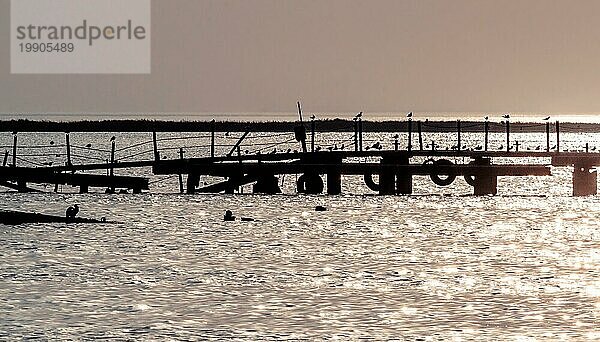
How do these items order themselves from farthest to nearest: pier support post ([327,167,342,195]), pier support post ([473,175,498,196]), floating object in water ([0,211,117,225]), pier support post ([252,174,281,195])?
pier support post ([252,174,281,195]) < pier support post ([473,175,498,196]) < pier support post ([327,167,342,195]) < floating object in water ([0,211,117,225])

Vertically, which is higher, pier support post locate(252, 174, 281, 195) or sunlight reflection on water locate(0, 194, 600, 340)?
pier support post locate(252, 174, 281, 195)

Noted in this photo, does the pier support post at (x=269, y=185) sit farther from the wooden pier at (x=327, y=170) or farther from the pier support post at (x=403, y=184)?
the pier support post at (x=403, y=184)

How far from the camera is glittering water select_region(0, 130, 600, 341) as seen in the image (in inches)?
999

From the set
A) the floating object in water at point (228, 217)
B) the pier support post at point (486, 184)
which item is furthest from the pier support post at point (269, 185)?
the floating object in water at point (228, 217)

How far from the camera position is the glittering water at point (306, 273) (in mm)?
25375

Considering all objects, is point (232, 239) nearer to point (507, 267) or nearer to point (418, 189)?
point (507, 267)

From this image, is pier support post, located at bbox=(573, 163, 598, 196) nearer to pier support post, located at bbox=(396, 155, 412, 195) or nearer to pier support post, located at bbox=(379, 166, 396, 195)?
pier support post, located at bbox=(396, 155, 412, 195)

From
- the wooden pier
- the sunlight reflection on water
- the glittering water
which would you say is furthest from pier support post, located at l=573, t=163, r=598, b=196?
the sunlight reflection on water

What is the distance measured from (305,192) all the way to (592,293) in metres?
33.3

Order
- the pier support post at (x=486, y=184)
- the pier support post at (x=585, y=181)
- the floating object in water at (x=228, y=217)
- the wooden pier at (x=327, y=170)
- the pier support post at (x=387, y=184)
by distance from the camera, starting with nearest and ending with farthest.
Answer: the floating object in water at (x=228, y=217)
the wooden pier at (x=327, y=170)
the pier support post at (x=387, y=184)
the pier support post at (x=486, y=184)
the pier support post at (x=585, y=181)

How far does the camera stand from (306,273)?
34.3m

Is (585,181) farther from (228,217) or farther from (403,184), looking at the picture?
(228,217)

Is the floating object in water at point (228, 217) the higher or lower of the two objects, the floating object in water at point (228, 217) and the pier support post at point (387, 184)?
the lower

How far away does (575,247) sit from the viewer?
137 feet
